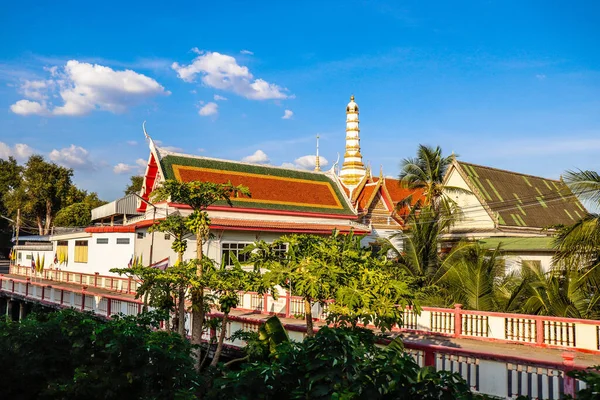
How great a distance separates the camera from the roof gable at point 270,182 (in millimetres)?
29297

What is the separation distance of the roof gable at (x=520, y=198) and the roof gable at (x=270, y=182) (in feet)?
27.6

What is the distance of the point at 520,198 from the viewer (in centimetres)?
3134

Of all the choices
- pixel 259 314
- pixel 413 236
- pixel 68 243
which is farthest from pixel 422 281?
pixel 68 243

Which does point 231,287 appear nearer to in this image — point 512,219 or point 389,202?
point 512,219

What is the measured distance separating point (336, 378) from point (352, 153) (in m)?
47.6

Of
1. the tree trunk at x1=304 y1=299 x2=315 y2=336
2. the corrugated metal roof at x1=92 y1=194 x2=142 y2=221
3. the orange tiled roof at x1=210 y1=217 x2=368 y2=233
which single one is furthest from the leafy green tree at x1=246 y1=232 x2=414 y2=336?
the corrugated metal roof at x1=92 y1=194 x2=142 y2=221

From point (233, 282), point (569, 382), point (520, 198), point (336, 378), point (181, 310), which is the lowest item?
point (569, 382)

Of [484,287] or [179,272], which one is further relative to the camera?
[484,287]

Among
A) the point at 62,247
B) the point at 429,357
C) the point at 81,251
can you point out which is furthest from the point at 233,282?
the point at 62,247

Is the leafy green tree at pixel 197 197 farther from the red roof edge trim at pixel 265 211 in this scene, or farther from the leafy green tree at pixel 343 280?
the red roof edge trim at pixel 265 211

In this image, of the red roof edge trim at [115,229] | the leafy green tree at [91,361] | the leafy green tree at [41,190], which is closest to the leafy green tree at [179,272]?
the leafy green tree at [91,361]

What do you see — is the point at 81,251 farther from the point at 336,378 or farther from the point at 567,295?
the point at 336,378

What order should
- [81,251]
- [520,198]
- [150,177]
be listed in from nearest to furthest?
[150,177] → [81,251] → [520,198]

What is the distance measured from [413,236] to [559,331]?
28.9 ft
